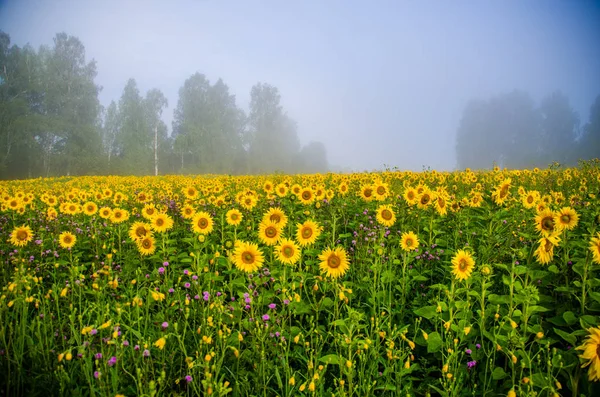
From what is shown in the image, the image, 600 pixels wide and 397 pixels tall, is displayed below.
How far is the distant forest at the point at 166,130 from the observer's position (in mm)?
31391

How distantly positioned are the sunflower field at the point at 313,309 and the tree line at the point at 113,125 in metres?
33.1

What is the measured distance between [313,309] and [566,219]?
2107 millimetres

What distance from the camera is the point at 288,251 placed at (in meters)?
2.77

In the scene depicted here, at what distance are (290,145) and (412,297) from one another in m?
55.4

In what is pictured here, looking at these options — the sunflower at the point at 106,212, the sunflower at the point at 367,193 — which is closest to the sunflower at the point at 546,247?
the sunflower at the point at 367,193

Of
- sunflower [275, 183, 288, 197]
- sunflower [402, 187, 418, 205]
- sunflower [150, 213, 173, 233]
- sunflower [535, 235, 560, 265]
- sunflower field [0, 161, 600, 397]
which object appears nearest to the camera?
sunflower field [0, 161, 600, 397]

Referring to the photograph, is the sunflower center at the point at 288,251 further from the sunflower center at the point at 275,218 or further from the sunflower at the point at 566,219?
the sunflower at the point at 566,219

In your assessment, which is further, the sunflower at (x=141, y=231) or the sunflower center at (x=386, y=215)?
the sunflower center at (x=386, y=215)

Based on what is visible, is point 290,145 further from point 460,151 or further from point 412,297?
point 412,297

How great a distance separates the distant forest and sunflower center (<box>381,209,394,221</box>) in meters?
17.0

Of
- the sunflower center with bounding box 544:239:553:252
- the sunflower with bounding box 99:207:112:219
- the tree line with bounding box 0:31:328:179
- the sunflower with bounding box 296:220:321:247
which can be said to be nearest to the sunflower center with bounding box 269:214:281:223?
the sunflower with bounding box 296:220:321:247

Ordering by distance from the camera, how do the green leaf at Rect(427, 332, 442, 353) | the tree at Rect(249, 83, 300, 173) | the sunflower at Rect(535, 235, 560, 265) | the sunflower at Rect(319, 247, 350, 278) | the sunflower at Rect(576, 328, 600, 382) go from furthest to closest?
the tree at Rect(249, 83, 300, 173)
the sunflower at Rect(319, 247, 350, 278)
the sunflower at Rect(535, 235, 560, 265)
the green leaf at Rect(427, 332, 442, 353)
the sunflower at Rect(576, 328, 600, 382)

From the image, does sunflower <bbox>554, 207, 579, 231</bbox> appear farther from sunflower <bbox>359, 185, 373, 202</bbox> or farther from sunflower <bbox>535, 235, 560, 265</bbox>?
sunflower <bbox>359, 185, 373, 202</bbox>

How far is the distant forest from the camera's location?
1236 inches
